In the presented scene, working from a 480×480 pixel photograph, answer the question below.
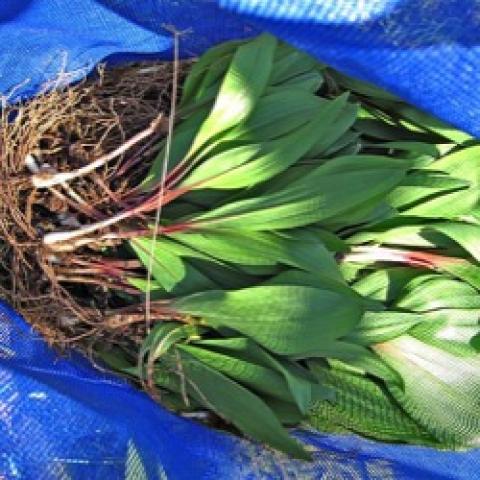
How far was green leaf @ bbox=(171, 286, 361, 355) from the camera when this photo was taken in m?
1.25

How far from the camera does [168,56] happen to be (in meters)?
1.46

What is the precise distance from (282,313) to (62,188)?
39cm

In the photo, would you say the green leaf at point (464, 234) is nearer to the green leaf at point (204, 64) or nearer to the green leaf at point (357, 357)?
the green leaf at point (357, 357)

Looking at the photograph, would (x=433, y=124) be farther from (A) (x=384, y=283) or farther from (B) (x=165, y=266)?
(B) (x=165, y=266)

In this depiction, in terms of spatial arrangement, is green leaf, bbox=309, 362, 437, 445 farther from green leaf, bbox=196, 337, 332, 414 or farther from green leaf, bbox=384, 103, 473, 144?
green leaf, bbox=384, 103, 473, 144

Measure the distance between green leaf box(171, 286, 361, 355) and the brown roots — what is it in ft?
0.66

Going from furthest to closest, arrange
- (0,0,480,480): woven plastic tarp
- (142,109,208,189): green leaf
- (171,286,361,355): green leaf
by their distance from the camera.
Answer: (142,109,208,189): green leaf, (171,286,361,355): green leaf, (0,0,480,480): woven plastic tarp

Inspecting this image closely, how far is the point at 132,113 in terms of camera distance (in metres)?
1.50

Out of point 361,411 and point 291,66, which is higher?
point 291,66

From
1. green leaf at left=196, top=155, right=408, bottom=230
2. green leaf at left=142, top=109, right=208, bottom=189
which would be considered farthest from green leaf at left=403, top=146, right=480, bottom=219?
green leaf at left=142, top=109, right=208, bottom=189

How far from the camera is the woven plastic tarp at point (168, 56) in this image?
1136mm

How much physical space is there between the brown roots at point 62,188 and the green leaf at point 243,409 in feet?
0.61

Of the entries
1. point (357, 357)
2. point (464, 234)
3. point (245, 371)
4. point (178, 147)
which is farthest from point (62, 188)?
point (464, 234)

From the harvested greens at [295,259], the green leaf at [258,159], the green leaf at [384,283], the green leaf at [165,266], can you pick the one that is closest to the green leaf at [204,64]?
the harvested greens at [295,259]
